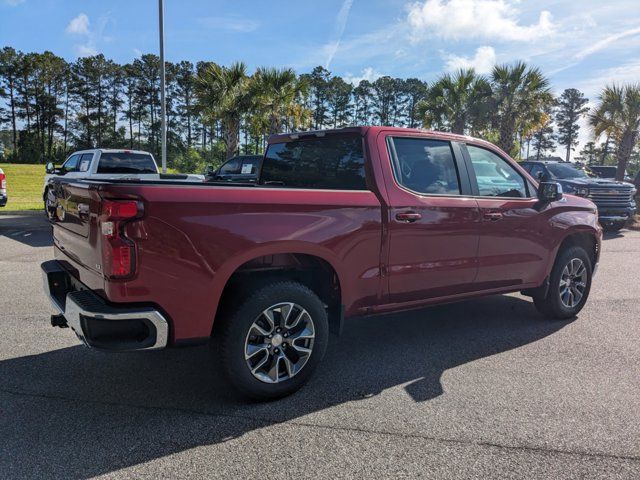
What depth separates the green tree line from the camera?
22.8 metres

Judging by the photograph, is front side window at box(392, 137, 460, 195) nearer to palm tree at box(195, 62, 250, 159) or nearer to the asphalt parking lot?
the asphalt parking lot

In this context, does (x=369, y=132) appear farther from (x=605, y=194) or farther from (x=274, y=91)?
(x=274, y=91)

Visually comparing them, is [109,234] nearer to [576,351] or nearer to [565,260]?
[576,351]

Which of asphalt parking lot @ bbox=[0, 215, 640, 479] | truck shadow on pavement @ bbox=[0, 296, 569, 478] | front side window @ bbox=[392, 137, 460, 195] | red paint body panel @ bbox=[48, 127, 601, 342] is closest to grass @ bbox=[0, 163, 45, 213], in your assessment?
asphalt parking lot @ bbox=[0, 215, 640, 479]

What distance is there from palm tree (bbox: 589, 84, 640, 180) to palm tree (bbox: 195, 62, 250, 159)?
52.4 ft

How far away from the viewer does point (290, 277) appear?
3.63 meters

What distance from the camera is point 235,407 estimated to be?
331 centimetres

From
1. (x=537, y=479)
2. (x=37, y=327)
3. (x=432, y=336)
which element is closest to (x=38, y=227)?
(x=37, y=327)

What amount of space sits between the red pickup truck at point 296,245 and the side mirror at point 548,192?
13 mm

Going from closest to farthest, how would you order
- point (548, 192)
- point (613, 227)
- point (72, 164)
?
point (548, 192) < point (72, 164) < point (613, 227)

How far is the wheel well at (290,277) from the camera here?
129 inches

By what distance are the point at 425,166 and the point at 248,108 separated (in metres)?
20.4

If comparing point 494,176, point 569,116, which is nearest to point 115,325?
point 494,176

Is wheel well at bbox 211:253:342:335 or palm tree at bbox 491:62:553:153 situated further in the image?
palm tree at bbox 491:62:553:153
